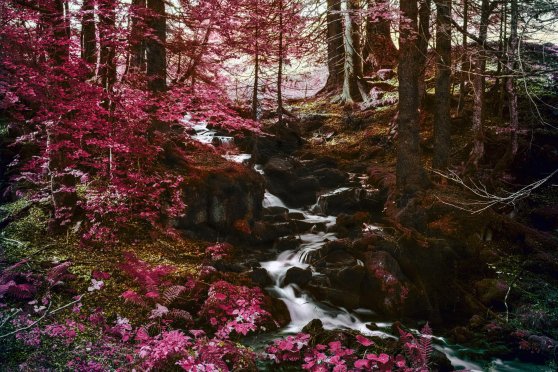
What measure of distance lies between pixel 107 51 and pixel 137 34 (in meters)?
0.58

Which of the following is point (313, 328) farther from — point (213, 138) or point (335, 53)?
point (335, 53)

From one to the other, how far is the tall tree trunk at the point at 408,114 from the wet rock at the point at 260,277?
3847mm

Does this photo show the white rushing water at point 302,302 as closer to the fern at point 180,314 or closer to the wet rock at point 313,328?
the wet rock at point 313,328

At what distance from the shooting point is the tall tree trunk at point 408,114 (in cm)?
835

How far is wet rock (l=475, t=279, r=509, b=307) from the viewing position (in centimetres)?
744

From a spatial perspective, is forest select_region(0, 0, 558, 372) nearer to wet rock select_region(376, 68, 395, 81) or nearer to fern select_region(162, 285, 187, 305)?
fern select_region(162, 285, 187, 305)

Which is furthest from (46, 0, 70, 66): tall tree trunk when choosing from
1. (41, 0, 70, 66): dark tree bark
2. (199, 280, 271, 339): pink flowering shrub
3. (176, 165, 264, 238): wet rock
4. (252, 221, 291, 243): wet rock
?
(252, 221, 291, 243): wet rock

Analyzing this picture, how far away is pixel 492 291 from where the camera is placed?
7551 millimetres

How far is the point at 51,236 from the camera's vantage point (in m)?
6.50

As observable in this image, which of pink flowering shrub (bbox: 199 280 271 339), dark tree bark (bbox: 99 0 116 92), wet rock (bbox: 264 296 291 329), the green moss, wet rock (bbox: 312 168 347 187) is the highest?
dark tree bark (bbox: 99 0 116 92)

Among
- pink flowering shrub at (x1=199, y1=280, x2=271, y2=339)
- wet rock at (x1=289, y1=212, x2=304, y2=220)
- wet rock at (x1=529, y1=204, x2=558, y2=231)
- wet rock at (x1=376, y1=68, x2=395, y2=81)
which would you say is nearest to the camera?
pink flowering shrub at (x1=199, y1=280, x2=271, y2=339)

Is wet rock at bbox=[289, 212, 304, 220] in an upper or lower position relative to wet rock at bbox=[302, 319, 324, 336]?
upper

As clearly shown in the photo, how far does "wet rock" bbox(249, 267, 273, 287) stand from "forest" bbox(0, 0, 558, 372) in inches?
2.2

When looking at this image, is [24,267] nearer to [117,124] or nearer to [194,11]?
[117,124]
